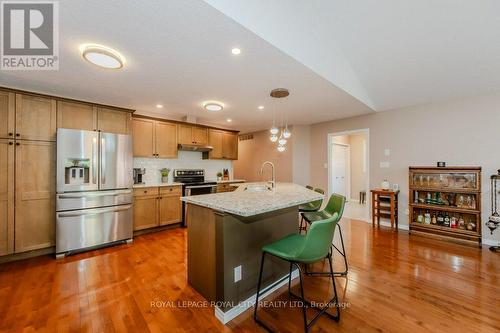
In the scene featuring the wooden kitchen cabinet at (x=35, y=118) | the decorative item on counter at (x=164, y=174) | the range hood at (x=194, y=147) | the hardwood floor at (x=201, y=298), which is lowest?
the hardwood floor at (x=201, y=298)

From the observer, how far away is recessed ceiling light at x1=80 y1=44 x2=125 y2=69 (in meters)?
2.05

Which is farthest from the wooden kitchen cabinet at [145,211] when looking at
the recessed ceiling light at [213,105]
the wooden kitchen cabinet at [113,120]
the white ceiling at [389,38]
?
the white ceiling at [389,38]

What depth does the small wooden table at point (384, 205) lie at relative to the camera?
4.13 m

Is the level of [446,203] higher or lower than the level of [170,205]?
higher

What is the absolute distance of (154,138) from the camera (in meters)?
4.27

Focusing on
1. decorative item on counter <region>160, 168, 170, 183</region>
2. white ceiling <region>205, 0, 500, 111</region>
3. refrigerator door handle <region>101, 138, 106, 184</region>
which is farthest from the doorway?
refrigerator door handle <region>101, 138, 106, 184</region>

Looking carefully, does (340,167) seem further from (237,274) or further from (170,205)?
(237,274)

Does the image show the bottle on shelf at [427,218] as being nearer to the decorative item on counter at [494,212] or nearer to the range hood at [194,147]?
the decorative item on counter at [494,212]

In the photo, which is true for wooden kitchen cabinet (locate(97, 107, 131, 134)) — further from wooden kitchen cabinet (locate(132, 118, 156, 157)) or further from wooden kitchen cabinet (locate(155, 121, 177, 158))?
wooden kitchen cabinet (locate(155, 121, 177, 158))

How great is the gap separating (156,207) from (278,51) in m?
3.42

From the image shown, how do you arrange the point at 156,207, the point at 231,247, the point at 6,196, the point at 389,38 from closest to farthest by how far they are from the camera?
1. the point at 231,247
2. the point at 389,38
3. the point at 6,196
4. the point at 156,207

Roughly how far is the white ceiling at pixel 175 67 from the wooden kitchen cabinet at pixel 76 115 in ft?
0.55

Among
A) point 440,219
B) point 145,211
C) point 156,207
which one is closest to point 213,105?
point 156,207

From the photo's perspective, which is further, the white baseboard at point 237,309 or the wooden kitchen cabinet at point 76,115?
the wooden kitchen cabinet at point 76,115
